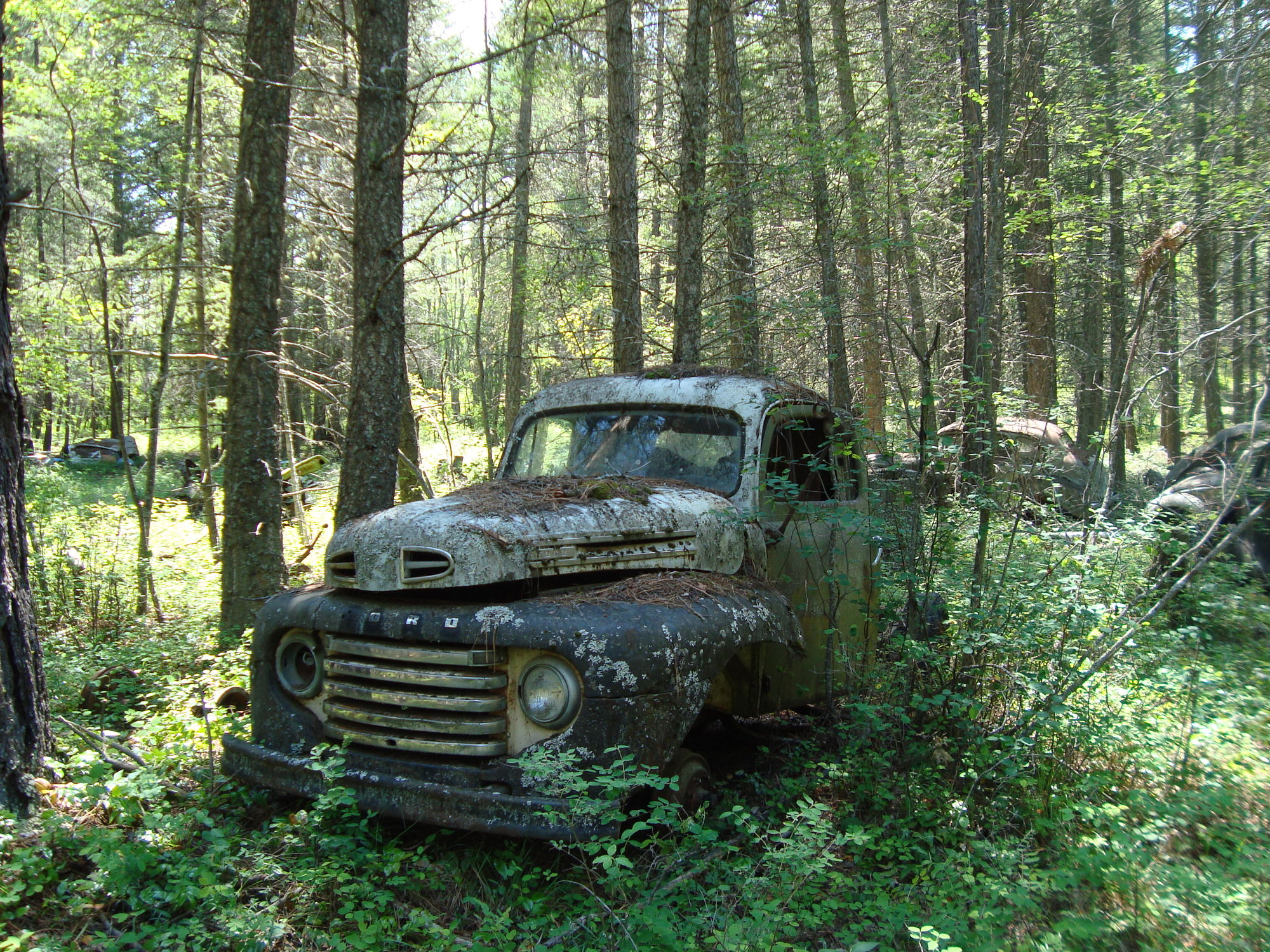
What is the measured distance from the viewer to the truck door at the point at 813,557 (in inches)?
179

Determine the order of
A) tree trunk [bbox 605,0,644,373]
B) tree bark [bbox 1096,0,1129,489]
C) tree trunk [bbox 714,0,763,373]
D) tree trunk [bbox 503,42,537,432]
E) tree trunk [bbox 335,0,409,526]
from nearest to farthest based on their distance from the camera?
tree trunk [bbox 335,0,409,526] → tree trunk [bbox 503,42,537,432] → tree trunk [bbox 714,0,763,373] → tree bark [bbox 1096,0,1129,489] → tree trunk [bbox 605,0,644,373]

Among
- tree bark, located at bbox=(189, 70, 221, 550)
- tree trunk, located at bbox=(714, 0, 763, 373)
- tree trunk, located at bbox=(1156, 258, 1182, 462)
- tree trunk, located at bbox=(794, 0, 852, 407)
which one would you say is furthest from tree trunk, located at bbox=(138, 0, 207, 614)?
tree trunk, located at bbox=(1156, 258, 1182, 462)

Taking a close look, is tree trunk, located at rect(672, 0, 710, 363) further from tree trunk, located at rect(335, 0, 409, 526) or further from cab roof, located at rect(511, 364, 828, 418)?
tree trunk, located at rect(335, 0, 409, 526)

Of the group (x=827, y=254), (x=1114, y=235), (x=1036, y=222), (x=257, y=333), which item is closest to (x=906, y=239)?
(x=827, y=254)

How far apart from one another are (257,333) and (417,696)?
4774 mm

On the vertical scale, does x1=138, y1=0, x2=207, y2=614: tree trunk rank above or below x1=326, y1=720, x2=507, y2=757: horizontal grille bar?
above

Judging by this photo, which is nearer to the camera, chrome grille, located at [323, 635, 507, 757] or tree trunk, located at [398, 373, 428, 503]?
chrome grille, located at [323, 635, 507, 757]

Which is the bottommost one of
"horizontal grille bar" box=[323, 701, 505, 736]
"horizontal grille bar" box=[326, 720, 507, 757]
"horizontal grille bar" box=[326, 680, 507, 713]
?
"horizontal grille bar" box=[326, 720, 507, 757]

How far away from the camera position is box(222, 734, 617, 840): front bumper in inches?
120

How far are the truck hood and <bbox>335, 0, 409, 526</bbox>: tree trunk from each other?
1776 mm

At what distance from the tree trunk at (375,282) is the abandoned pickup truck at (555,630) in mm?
1636

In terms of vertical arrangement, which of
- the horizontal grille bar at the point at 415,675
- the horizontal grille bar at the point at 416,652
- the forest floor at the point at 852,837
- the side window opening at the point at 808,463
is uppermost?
the side window opening at the point at 808,463

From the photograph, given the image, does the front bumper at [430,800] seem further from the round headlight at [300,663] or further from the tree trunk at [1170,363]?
the tree trunk at [1170,363]

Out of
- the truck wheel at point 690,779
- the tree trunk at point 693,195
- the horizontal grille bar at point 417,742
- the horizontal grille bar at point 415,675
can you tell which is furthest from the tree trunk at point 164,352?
the truck wheel at point 690,779
